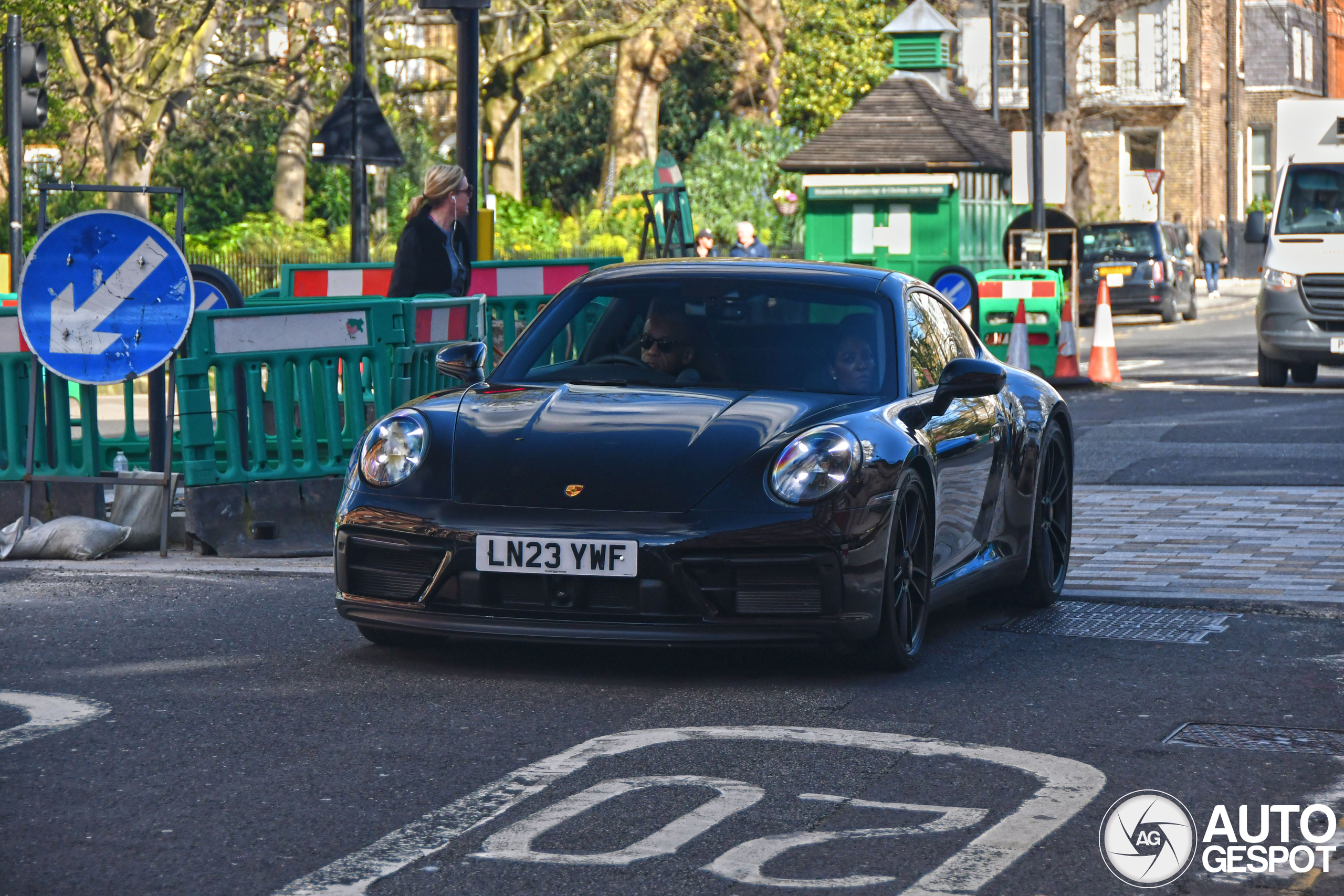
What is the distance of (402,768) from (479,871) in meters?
0.97

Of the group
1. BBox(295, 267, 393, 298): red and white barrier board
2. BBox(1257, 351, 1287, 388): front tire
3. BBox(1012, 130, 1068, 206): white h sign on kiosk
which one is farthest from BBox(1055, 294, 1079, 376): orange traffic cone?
BBox(295, 267, 393, 298): red and white barrier board

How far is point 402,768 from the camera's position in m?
5.27

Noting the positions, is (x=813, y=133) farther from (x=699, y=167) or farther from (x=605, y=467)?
(x=605, y=467)

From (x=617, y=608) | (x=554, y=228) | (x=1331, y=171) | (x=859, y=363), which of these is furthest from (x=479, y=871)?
(x=554, y=228)

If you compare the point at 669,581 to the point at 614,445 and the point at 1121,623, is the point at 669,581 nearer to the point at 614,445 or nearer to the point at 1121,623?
the point at 614,445

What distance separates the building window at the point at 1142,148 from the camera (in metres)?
63.4

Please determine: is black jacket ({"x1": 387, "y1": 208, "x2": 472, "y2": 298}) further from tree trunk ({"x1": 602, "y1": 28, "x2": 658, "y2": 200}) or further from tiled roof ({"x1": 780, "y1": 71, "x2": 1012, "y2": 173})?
tree trunk ({"x1": 602, "y1": 28, "x2": 658, "y2": 200})

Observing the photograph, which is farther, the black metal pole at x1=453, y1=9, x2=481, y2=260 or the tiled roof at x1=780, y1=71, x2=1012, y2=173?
the tiled roof at x1=780, y1=71, x2=1012, y2=173

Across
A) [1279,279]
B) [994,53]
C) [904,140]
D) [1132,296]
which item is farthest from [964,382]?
[994,53]

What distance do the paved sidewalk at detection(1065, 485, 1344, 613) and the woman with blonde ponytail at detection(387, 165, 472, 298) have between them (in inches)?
136

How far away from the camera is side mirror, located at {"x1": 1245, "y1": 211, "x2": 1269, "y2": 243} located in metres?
20.4

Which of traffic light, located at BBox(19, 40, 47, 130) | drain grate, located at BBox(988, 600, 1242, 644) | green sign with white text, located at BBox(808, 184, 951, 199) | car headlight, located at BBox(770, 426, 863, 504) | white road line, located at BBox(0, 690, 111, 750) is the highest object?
traffic light, located at BBox(19, 40, 47, 130)

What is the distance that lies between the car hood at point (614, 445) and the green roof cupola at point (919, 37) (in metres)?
30.5

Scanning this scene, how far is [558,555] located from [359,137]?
13867mm
